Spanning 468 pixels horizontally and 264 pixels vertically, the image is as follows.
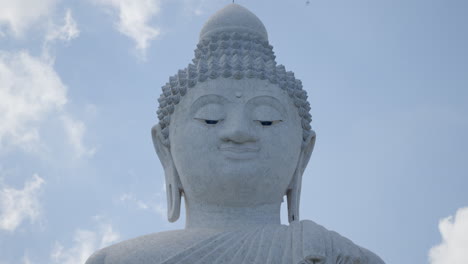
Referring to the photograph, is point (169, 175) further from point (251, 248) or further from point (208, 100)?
point (251, 248)

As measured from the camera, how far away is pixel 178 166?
29.4 feet

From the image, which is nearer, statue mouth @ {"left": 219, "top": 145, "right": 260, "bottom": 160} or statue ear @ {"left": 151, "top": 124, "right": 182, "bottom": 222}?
statue mouth @ {"left": 219, "top": 145, "right": 260, "bottom": 160}

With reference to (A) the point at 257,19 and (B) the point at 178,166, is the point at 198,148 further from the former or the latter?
(A) the point at 257,19

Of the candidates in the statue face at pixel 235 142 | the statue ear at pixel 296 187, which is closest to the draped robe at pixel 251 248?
the statue face at pixel 235 142

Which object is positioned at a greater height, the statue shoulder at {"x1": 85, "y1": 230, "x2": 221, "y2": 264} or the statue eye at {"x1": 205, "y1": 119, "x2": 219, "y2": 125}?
the statue eye at {"x1": 205, "y1": 119, "x2": 219, "y2": 125}

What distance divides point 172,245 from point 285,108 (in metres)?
2.10

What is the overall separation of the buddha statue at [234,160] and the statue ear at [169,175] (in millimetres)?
12

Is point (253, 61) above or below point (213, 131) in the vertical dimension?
above

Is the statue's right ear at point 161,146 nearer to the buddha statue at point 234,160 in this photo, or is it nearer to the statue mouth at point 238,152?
the buddha statue at point 234,160

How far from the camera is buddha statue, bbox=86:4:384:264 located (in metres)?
7.90

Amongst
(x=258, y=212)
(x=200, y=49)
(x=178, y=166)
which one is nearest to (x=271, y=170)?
A: (x=258, y=212)

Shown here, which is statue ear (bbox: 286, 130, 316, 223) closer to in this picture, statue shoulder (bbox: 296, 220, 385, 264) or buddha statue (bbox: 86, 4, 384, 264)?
buddha statue (bbox: 86, 4, 384, 264)

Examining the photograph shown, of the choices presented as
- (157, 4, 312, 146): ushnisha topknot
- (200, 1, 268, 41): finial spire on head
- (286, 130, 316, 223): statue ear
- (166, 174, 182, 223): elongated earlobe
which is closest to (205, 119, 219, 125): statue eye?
(157, 4, 312, 146): ushnisha topknot

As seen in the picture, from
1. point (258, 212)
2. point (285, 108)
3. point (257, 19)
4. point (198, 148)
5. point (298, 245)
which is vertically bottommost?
point (298, 245)
